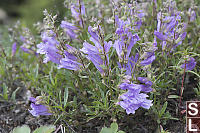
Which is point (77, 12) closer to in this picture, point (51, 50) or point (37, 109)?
A: point (51, 50)

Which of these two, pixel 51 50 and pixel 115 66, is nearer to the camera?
pixel 115 66

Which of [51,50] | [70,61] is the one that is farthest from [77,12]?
[70,61]

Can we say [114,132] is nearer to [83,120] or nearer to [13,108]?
[83,120]

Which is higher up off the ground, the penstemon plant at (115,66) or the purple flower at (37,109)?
the penstemon plant at (115,66)

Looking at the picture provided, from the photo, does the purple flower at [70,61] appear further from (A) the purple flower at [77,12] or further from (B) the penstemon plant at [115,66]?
(A) the purple flower at [77,12]

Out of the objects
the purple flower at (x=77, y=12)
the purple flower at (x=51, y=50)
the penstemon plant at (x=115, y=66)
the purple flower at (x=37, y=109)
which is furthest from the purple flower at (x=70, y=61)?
the purple flower at (x=77, y=12)

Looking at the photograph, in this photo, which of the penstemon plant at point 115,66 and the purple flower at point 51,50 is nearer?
the penstemon plant at point 115,66

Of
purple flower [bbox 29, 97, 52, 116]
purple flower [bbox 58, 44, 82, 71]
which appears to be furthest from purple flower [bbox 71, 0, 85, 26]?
purple flower [bbox 29, 97, 52, 116]

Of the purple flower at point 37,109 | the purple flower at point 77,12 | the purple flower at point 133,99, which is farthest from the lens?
the purple flower at point 77,12

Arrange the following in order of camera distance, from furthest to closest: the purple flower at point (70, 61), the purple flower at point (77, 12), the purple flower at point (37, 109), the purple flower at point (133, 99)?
1. the purple flower at point (77, 12)
2. the purple flower at point (37, 109)
3. the purple flower at point (70, 61)
4. the purple flower at point (133, 99)

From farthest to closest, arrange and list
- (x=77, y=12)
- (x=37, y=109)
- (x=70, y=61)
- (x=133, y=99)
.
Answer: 1. (x=77, y=12)
2. (x=37, y=109)
3. (x=70, y=61)
4. (x=133, y=99)

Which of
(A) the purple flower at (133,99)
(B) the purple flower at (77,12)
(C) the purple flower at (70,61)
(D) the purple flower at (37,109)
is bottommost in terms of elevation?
(D) the purple flower at (37,109)

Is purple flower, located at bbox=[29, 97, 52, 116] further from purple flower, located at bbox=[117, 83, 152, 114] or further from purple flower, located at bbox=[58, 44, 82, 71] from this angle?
purple flower, located at bbox=[117, 83, 152, 114]
